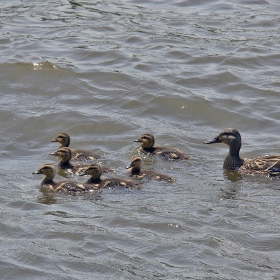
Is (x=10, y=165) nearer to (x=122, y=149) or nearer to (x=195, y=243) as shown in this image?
(x=122, y=149)

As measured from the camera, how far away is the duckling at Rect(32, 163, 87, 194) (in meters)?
8.80

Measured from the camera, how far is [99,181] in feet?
29.5

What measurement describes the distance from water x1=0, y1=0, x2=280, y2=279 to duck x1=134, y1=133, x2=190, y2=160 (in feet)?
0.44

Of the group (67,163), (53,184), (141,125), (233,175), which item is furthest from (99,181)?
(141,125)

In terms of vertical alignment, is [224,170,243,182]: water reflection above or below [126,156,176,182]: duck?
below

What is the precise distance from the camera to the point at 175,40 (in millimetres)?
14266

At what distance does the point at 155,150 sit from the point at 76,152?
0.94 metres

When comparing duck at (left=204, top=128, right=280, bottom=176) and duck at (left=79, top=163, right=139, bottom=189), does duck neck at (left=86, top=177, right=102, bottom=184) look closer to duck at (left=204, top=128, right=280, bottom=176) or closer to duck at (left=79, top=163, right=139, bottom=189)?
duck at (left=79, top=163, right=139, bottom=189)

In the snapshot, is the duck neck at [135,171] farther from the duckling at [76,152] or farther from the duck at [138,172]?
the duckling at [76,152]

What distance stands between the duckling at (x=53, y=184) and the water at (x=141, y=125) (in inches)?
5.5

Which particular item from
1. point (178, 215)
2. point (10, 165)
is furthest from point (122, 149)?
point (178, 215)

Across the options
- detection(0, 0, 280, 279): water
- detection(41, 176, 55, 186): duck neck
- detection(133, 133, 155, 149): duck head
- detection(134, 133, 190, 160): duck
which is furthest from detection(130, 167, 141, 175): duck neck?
detection(41, 176, 55, 186): duck neck

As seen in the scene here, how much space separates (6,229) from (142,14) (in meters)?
8.46

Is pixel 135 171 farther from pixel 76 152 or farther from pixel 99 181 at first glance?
pixel 76 152
